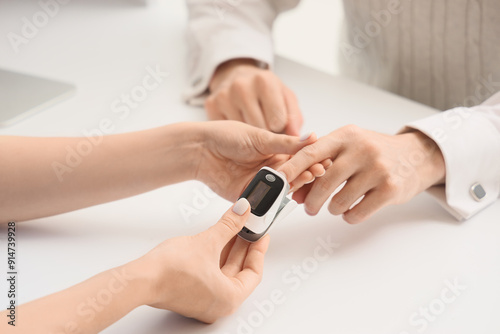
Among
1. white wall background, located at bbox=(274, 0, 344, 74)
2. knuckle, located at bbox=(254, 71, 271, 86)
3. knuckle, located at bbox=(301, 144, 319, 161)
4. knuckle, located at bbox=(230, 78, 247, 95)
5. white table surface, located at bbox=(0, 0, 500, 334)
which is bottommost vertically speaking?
white wall background, located at bbox=(274, 0, 344, 74)

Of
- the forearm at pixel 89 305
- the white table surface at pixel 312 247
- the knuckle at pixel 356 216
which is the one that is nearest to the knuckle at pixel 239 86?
the white table surface at pixel 312 247

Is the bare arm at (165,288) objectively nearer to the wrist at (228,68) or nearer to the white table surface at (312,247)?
the white table surface at (312,247)

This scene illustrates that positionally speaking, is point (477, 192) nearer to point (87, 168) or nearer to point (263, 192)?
point (263, 192)

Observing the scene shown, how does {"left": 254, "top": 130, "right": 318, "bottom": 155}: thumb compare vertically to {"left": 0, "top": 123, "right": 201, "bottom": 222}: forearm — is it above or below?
above

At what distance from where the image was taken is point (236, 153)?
30.1 inches

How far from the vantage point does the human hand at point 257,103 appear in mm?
908

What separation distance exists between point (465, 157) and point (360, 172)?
0.16m

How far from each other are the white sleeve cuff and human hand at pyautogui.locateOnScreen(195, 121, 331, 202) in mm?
173

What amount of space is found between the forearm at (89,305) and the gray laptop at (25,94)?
1.81ft

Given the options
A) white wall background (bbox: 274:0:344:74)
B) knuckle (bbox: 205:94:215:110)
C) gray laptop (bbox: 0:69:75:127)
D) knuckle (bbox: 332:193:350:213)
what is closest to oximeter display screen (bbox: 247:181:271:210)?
knuckle (bbox: 332:193:350:213)

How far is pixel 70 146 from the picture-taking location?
0.77 meters

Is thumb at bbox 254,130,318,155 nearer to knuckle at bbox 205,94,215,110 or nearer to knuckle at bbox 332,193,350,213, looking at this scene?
knuckle at bbox 332,193,350,213

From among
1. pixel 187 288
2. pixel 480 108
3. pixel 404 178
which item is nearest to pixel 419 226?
pixel 404 178

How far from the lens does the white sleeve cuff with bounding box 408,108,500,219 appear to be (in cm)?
76
